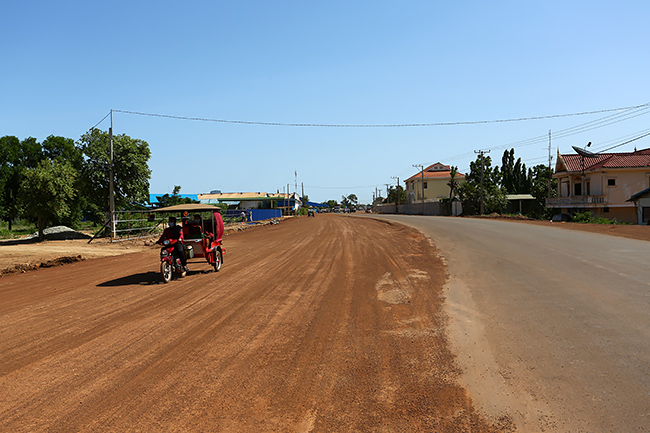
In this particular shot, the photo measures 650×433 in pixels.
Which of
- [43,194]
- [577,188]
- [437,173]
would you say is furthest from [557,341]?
[437,173]

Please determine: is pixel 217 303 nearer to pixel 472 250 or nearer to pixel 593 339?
pixel 593 339

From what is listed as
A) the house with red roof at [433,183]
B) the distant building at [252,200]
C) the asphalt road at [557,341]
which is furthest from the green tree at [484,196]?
the asphalt road at [557,341]

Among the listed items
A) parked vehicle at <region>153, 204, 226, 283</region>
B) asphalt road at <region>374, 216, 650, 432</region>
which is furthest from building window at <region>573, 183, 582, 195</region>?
parked vehicle at <region>153, 204, 226, 283</region>

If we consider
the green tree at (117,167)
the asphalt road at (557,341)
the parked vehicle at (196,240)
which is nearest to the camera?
the asphalt road at (557,341)

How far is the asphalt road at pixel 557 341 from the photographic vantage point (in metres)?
4.15

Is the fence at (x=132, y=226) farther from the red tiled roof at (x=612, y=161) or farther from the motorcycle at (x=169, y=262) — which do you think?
the red tiled roof at (x=612, y=161)

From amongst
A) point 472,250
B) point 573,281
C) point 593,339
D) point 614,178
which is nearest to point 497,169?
point 614,178

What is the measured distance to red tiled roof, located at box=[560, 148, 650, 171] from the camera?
5097 centimetres

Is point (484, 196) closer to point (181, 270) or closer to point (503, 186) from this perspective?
point (503, 186)

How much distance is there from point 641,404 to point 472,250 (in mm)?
13774

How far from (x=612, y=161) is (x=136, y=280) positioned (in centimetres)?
5548

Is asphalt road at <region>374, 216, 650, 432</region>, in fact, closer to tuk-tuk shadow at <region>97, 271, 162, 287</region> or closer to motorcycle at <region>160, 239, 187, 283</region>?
motorcycle at <region>160, 239, 187, 283</region>

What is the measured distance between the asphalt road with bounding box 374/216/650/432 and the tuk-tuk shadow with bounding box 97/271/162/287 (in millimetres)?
7265

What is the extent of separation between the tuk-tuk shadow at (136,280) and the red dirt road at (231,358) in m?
0.24
